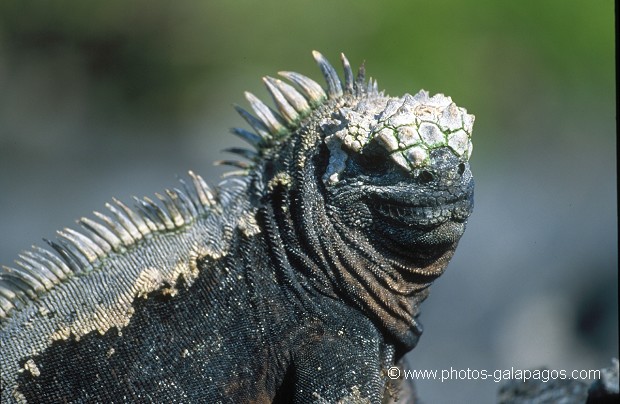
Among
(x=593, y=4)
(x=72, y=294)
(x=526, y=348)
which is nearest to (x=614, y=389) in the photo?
(x=72, y=294)

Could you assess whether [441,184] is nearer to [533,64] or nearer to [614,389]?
[614,389]

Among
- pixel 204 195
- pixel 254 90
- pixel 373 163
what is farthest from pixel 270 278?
pixel 254 90

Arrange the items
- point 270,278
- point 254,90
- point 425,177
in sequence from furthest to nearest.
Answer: point 254,90 < point 270,278 < point 425,177

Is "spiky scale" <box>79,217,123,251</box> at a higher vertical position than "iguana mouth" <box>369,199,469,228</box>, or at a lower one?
higher

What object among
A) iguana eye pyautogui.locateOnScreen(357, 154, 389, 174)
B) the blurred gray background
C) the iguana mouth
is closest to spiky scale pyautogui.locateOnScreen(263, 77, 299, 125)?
iguana eye pyautogui.locateOnScreen(357, 154, 389, 174)

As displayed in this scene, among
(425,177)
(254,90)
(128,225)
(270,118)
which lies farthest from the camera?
(254,90)

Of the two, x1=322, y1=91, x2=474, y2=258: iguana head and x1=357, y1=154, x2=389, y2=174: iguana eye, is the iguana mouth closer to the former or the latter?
x1=322, y1=91, x2=474, y2=258: iguana head

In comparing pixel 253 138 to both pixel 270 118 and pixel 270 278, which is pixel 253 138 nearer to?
pixel 270 118
